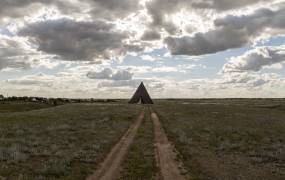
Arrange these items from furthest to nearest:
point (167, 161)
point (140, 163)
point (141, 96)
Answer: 1. point (141, 96)
2. point (167, 161)
3. point (140, 163)

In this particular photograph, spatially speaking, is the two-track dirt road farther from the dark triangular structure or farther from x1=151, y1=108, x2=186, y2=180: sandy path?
the dark triangular structure

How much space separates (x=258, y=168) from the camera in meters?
15.7

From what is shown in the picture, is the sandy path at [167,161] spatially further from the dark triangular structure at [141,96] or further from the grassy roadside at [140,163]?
the dark triangular structure at [141,96]

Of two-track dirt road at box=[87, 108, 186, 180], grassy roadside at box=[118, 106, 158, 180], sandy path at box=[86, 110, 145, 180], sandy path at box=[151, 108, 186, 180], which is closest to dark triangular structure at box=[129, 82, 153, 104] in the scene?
sandy path at box=[151, 108, 186, 180]

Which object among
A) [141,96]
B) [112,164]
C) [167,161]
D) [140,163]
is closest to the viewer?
[112,164]

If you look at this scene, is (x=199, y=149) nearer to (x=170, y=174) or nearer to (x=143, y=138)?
(x=143, y=138)

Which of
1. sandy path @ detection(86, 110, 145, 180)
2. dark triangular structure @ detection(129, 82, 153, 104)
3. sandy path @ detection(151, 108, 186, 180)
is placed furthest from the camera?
dark triangular structure @ detection(129, 82, 153, 104)

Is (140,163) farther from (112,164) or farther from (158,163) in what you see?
(112,164)

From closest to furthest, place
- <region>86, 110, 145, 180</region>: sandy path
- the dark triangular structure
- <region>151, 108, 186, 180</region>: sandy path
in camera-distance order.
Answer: <region>86, 110, 145, 180</region>: sandy path → <region>151, 108, 186, 180</region>: sandy path → the dark triangular structure

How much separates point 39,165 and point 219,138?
1402 centimetres

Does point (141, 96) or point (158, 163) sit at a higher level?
point (141, 96)

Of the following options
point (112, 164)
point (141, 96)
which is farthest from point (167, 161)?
point (141, 96)

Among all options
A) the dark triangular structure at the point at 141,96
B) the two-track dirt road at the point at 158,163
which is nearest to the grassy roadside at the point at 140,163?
the two-track dirt road at the point at 158,163

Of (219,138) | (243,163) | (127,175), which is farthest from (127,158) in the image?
(219,138)
